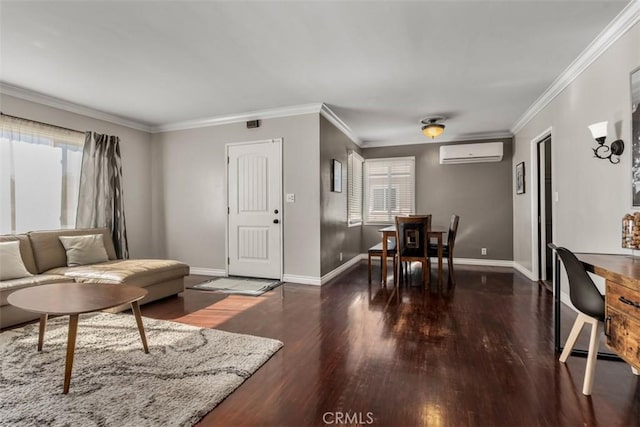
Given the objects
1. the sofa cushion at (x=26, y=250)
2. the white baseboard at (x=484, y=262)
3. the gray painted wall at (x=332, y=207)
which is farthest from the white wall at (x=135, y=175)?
the white baseboard at (x=484, y=262)

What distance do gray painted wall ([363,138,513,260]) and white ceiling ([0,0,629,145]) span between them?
1760 mm

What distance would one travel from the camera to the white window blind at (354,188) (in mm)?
5785

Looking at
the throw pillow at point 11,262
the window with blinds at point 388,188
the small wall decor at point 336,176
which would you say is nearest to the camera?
the throw pillow at point 11,262

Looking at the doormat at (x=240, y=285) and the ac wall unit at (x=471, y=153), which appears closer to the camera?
the doormat at (x=240, y=285)

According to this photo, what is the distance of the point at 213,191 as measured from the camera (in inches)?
196

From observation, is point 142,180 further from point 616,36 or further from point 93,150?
point 616,36

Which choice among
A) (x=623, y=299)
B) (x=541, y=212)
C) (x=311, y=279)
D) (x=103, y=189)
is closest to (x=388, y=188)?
(x=541, y=212)

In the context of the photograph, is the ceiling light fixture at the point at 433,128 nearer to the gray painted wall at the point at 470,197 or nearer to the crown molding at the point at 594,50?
the crown molding at the point at 594,50

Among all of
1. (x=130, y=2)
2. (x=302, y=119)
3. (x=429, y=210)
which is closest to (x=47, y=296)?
(x=130, y=2)

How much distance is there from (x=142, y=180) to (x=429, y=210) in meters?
5.17

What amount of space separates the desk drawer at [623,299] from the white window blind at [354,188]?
4.22m

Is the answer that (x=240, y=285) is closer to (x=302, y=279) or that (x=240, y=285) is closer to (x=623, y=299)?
(x=302, y=279)

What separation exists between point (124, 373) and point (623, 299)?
8.98ft

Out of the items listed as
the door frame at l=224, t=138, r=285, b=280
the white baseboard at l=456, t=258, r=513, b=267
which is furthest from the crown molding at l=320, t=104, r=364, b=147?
the white baseboard at l=456, t=258, r=513, b=267
